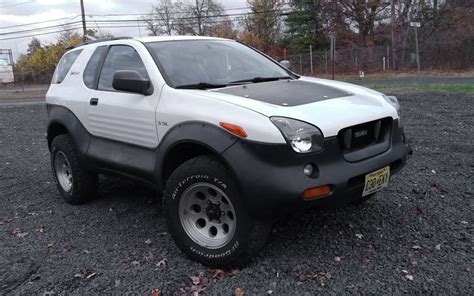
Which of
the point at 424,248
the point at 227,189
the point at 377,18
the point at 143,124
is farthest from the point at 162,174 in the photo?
the point at 377,18

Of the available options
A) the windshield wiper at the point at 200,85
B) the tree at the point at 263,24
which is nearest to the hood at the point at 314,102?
the windshield wiper at the point at 200,85

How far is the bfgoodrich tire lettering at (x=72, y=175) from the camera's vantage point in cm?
481

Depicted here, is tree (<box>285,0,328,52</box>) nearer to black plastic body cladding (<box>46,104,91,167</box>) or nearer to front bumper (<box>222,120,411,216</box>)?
black plastic body cladding (<box>46,104,91,167</box>)

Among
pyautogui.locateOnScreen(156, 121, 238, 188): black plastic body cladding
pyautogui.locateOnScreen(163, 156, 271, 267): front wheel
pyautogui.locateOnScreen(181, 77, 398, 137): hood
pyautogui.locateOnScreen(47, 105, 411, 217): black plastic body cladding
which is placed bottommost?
pyautogui.locateOnScreen(163, 156, 271, 267): front wheel

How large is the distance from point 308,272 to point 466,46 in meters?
29.9

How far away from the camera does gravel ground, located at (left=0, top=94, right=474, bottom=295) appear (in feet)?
10.2

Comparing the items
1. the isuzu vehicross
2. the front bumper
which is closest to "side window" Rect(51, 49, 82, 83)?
the isuzu vehicross

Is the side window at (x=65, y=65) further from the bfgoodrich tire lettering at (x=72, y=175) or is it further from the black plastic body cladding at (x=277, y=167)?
the black plastic body cladding at (x=277, y=167)

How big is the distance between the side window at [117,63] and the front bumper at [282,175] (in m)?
1.56

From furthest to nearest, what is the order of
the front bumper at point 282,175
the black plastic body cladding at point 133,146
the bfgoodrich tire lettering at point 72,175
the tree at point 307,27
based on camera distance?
the tree at point 307,27 < the bfgoodrich tire lettering at point 72,175 < the black plastic body cladding at point 133,146 < the front bumper at point 282,175

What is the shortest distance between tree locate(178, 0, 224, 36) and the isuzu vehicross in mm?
49939

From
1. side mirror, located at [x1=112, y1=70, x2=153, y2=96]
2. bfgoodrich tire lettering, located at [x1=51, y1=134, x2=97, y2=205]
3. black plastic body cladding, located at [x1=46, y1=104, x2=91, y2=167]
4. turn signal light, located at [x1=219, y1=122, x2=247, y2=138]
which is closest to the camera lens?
turn signal light, located at [x1=219, y1=122, x2=247, y2=138]

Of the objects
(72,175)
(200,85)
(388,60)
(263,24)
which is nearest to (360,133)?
(200,85)

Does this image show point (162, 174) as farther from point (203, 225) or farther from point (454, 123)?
point (454, 123)
